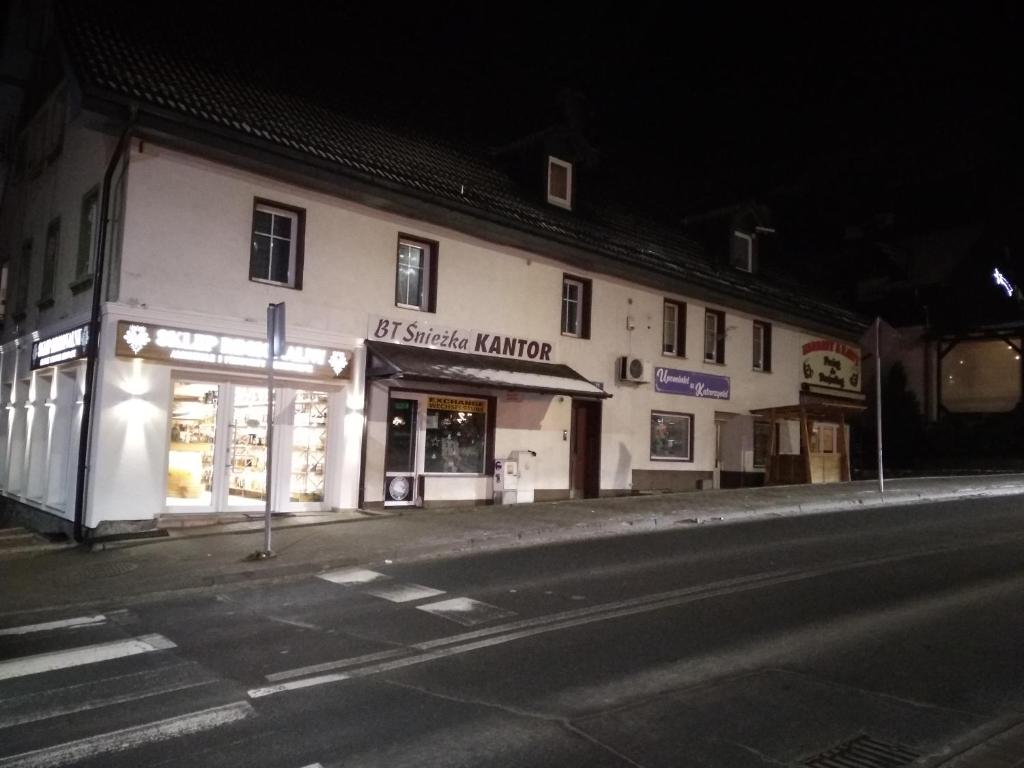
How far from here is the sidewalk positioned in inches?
353

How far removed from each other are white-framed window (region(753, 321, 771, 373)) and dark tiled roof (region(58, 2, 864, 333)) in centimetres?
355

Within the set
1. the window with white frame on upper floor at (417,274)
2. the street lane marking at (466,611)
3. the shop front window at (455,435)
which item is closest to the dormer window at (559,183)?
the window with white frame on upper floor at (417,274)

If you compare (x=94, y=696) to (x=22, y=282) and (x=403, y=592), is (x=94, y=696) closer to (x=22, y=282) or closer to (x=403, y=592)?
(x=403, y=592)

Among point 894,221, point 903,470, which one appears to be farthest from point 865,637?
point 894,221

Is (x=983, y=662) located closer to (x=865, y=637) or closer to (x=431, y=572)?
(x=865, y=637)

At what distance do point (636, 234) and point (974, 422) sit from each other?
15956mm

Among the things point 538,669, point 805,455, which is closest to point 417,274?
point 538,669

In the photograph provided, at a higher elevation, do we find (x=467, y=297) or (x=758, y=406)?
(x=467, y=297)

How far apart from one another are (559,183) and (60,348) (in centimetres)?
1089

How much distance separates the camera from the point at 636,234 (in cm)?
2042

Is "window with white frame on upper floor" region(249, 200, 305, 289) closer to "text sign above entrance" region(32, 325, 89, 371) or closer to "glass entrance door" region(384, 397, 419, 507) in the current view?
"text sign above entrance" region(32, 325, 89, 371)

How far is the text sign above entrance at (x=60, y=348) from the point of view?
484 inches

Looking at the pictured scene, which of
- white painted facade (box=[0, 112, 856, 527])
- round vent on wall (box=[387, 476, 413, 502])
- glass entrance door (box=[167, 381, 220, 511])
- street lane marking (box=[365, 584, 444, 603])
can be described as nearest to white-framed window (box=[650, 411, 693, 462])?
white painted facade (box=[0, 112, 856, 527])

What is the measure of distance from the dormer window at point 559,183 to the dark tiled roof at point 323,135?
0.35m
